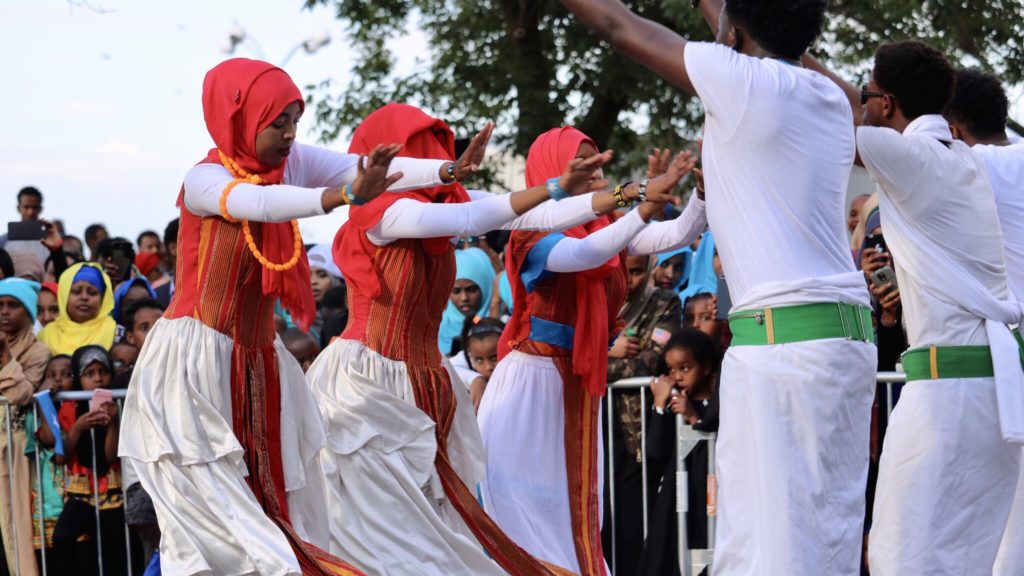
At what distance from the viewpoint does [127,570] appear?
8578mm

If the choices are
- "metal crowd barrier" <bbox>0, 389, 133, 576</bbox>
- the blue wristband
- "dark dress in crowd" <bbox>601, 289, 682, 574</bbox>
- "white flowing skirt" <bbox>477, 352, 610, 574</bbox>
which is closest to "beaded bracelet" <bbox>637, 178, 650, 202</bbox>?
the blue wristband

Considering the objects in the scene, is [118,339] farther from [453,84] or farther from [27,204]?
[453,84]

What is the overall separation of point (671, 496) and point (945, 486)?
2.71 m

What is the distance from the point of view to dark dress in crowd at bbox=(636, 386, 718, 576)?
767 cm


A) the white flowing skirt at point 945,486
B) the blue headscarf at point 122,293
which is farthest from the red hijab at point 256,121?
the blue headscarf at point 122,293

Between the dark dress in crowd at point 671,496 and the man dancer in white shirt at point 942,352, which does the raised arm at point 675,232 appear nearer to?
the dark dress in crowd at point 671,496

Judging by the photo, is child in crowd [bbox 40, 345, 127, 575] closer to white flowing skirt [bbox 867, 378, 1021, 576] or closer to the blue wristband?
the blue wristband

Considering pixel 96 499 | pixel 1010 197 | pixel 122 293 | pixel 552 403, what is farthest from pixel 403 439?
pixel 122 293

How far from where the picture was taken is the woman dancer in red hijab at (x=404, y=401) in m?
6.60

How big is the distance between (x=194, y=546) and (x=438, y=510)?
4.63 feet

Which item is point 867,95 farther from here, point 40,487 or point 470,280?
point 40,487

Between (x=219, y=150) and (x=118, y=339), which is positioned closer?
(x=219, y=150)

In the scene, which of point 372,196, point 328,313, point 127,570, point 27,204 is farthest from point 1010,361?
point 27,204

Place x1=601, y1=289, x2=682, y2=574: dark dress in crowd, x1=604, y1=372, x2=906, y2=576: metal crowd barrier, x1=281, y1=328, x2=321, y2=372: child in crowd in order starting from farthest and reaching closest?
x1=281, y1=328, x2=321, y2=372: child in crowd, x1=601, y1=289, x2=682, y2=574: dark dress in crowd, x1=604, y1=372, x2=906, y2=576: metal crowd barrier
